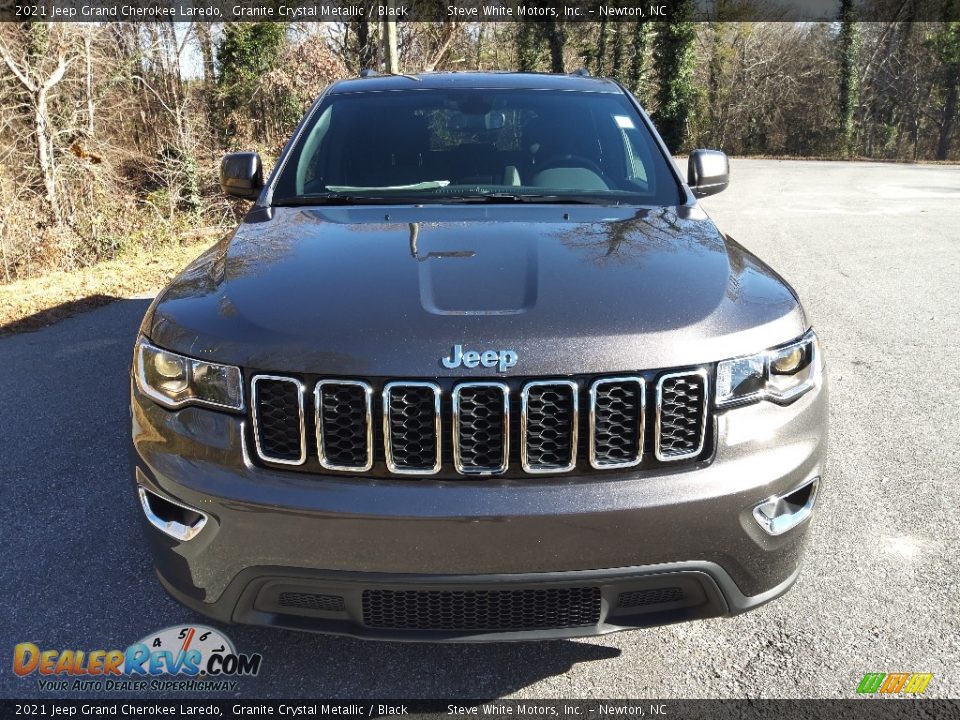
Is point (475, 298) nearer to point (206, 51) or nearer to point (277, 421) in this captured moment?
point (277, 421)

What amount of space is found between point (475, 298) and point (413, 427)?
41cm

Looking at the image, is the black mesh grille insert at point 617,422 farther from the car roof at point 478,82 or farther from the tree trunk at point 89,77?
the tree trunk at point 89,77

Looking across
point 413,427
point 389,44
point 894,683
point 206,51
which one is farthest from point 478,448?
point 206,51

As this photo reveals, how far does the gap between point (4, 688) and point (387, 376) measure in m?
1.60

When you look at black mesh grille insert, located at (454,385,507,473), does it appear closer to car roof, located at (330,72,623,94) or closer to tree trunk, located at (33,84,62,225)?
car roof, located at (330,72,623,94)

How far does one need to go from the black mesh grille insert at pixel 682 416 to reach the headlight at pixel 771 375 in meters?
0.06

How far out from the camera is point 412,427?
2068 mm

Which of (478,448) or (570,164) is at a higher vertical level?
Result: (570,164)

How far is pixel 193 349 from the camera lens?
2195 millimetres

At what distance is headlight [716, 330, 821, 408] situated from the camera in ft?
7.04

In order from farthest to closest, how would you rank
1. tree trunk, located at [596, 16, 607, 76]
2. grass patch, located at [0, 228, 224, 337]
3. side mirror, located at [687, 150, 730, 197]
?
tree trunk, located at [596, 16, 607, 76] < grass patch, located at [0, 228, 224, 337] < side mirror, located at [687, 150, 730, 197]

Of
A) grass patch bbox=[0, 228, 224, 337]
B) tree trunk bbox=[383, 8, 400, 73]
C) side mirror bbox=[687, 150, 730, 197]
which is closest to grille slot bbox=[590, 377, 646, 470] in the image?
side mirror bbox=[687, 150, 730, 197]

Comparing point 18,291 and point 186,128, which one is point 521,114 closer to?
point 18,291

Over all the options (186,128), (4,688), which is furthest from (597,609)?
(186,128)
